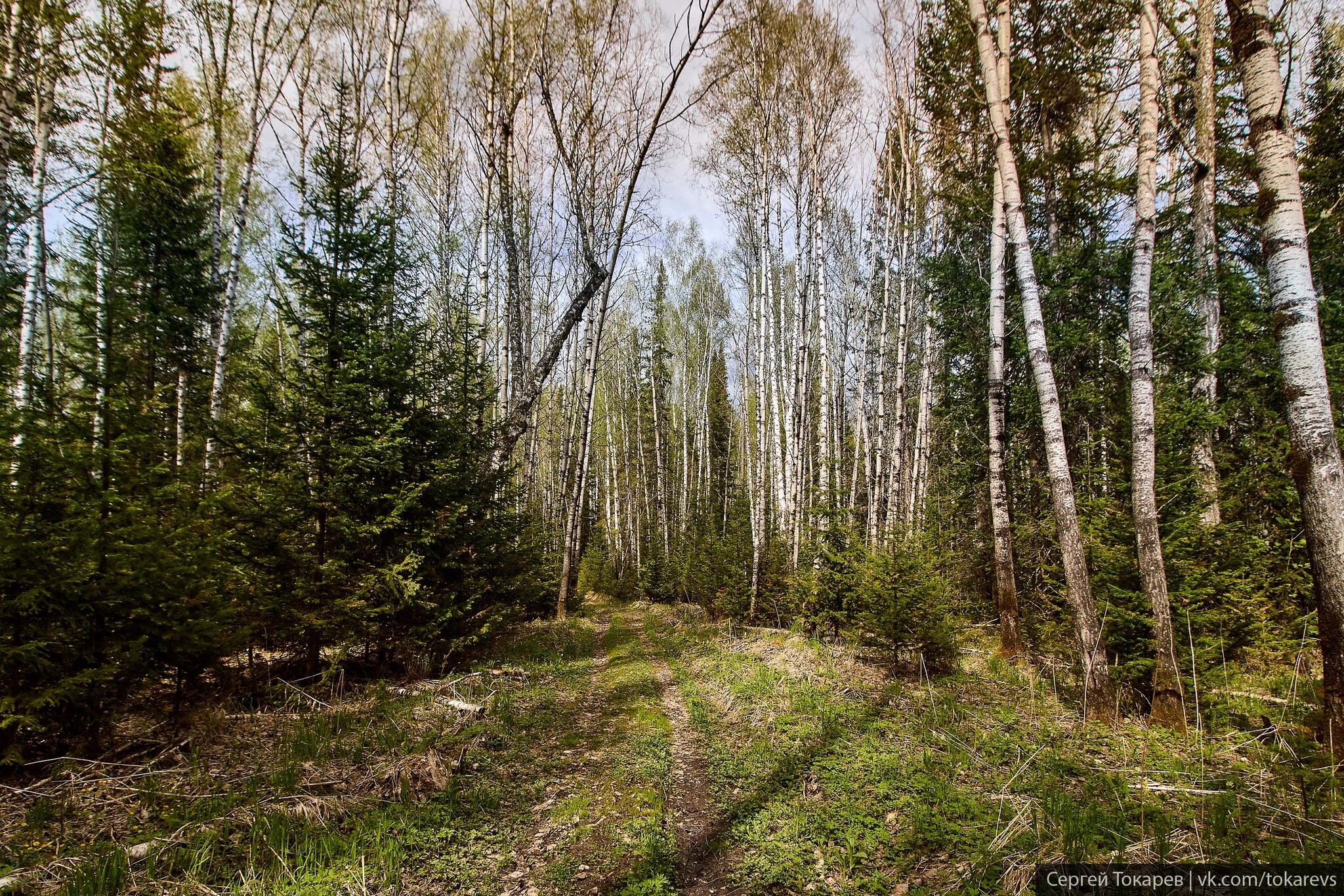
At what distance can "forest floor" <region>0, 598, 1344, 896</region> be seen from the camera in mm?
2400

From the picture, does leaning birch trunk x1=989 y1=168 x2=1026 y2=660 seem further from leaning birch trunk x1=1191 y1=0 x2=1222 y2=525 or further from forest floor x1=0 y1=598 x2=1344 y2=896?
leaning birch trunk x1=1191 y1=0 x2=1222 y2=525

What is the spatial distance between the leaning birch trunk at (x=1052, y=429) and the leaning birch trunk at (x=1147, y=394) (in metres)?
0.39

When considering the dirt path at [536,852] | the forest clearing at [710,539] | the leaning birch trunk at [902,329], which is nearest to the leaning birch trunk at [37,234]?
the forest clearing at [710,539]

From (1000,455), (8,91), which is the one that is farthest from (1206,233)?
(8,91)

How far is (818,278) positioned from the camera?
10.6 metres

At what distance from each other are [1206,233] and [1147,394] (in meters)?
6.69

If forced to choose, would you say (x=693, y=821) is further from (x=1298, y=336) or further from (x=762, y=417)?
(x=762, y=417)

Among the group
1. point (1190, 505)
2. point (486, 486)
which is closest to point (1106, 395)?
point (1190, 505)

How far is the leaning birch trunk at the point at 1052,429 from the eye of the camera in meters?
4.34

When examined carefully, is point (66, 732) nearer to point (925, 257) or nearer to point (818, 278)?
point (818, 278)

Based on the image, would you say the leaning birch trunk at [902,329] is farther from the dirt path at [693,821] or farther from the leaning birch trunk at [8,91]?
the leaning birch trunk at [8,91]

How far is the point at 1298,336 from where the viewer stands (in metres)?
2.90

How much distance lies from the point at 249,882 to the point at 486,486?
5.20 meters

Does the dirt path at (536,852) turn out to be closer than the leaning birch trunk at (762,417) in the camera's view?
Yes
